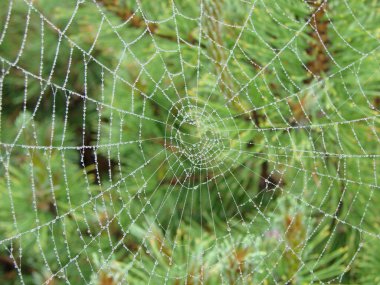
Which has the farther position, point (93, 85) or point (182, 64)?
point (93, 85)

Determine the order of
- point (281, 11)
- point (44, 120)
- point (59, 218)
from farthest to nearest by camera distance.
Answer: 1. point (44, 120)
2. point (59, 218)
3. point (281, 11)

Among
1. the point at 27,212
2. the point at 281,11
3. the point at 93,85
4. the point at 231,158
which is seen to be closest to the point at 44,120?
the point at 93,85

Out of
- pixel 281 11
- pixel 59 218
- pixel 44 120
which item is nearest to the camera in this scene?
pixel 281 11

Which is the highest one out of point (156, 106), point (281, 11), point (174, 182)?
point (281, 11)

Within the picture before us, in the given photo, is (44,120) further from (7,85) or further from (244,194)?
(244,194)

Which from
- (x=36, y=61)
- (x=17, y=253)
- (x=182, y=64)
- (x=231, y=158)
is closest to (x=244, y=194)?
(x=231, y=158)

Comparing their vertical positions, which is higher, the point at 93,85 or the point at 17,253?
the point at 93,85

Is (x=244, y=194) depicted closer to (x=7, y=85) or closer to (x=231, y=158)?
(x=231, y=158)
